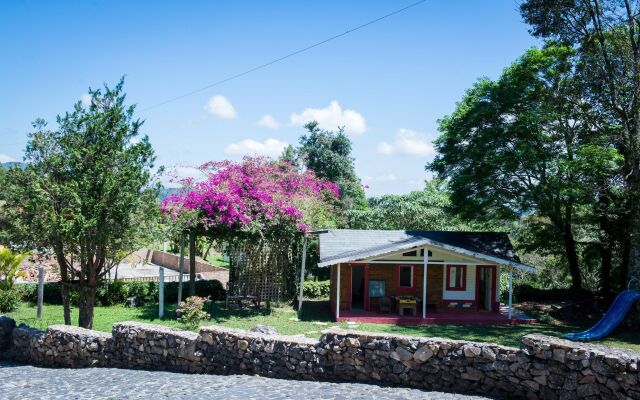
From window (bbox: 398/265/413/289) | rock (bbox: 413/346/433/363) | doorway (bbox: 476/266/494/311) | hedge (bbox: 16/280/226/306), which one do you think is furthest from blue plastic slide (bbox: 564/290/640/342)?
hedge (bbox: 16/280/226/306)

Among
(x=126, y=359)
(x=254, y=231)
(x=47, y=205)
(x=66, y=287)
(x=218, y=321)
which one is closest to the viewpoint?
(x=126, y=359)

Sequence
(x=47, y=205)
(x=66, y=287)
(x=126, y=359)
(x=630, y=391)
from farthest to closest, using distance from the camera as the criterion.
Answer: (x=66, y=287)
(x=47, y=205)
(x=126, y=359)
(x=630, y=391)

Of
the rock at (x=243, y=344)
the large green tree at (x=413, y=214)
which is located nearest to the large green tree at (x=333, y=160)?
the large green tree at (x=413, y=214)

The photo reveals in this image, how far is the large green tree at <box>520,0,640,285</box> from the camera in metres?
18.0

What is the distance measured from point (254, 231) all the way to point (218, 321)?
342 centimetres

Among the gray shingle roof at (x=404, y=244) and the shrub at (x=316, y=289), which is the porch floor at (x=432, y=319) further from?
the shrub at (x=316, y=289)

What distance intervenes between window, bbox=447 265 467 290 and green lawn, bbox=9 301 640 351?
2.71 meters

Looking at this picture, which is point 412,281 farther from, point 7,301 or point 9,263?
point 9,263

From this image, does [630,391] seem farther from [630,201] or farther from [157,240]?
[630,201]

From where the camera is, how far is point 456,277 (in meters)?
20.8

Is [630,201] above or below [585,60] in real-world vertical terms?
below

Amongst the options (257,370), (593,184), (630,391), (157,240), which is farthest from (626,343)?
(157,240)

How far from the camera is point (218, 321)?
698 inches

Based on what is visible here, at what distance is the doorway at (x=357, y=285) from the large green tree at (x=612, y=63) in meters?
9.91
